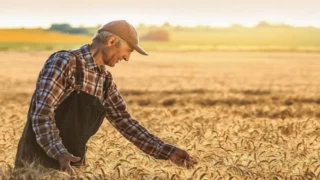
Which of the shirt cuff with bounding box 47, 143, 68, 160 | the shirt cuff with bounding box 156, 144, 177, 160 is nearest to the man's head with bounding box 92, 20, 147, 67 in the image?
the shirt cuff with bounding box 47, 143, 68, 160

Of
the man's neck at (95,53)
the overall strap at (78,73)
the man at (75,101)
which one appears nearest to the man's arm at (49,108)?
the man at (75,101)

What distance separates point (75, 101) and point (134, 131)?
32.3 inches

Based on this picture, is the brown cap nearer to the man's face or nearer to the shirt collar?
the man's face

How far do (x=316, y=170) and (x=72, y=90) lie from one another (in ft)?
9.12

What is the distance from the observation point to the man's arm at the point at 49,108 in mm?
6742

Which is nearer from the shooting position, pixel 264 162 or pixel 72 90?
pixel 72 90

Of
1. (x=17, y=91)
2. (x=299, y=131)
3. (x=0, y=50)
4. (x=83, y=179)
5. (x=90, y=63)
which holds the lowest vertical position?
(x=0, y=50)

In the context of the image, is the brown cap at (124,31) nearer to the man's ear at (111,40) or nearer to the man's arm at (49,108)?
the man's ear at (111,40)

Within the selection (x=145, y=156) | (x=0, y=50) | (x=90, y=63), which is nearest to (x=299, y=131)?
(x=145, y=156)

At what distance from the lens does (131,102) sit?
2402cm

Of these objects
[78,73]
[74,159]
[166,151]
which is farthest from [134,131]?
[74,159]

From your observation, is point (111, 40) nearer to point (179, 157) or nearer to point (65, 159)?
point (65, 159)

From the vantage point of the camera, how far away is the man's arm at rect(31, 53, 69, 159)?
6.74m

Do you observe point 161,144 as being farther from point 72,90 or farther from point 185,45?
point 185,45
